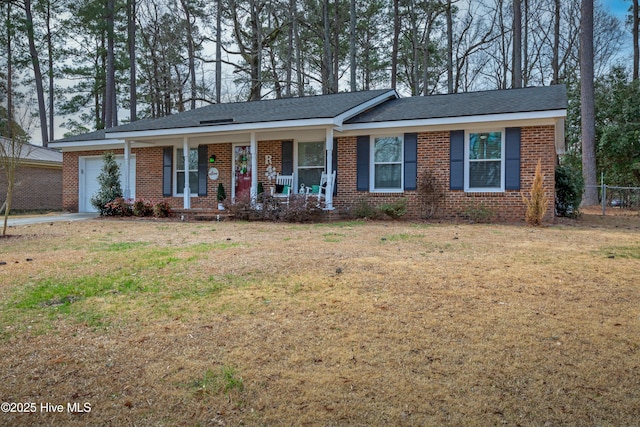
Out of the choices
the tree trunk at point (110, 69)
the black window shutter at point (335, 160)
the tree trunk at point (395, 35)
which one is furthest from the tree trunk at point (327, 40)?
the black window shutter at point (335, 160)

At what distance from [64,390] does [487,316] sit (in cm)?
308

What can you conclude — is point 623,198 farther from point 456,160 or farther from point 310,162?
point 310,162

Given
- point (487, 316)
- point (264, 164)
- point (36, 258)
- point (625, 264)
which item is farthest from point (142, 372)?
point (264, 164)

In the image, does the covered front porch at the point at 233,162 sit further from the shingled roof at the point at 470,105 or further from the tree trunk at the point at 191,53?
the tree trunk at the point at 191,53

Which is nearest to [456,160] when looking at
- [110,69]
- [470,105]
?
[470,105]

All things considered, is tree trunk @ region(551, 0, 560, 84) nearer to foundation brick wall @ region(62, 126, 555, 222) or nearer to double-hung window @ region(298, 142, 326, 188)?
foundation brick wall @ region(62, 126, 555, 222)

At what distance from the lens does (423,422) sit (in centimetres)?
252

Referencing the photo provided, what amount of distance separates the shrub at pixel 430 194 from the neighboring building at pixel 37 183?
639 inches

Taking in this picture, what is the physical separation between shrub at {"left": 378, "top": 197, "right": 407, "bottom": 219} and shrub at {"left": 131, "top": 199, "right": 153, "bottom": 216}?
266 inches

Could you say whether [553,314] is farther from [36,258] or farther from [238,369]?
[36,258]

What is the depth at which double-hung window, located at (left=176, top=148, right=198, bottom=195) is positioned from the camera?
15.4m

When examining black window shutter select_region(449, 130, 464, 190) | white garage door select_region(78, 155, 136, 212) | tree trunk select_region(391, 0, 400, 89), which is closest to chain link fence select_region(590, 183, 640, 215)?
black window shutter select_region(449, 130, 464, 190)

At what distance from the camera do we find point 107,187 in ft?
48.9

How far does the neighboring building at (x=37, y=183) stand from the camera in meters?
20.1
